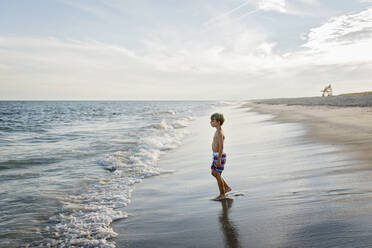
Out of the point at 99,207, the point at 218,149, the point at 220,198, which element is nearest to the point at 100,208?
the point at 99,207

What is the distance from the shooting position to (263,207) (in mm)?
3910

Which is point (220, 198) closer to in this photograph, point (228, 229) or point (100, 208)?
point (228, 229)

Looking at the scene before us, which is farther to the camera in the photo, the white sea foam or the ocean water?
the ocean water

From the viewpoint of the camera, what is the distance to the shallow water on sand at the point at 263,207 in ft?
9.85

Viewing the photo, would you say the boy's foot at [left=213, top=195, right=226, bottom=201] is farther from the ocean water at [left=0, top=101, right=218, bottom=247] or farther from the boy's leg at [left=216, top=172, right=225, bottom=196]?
the ocean water at [left=0, top=101, right=218, bottom=247]

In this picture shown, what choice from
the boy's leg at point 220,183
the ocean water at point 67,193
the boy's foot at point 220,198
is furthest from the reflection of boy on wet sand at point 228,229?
the ocean water at point 67,193

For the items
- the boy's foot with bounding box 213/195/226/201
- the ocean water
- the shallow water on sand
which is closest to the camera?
the shallow water on sand

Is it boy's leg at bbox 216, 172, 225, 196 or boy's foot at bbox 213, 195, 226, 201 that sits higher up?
boy's leg at bbox 216, 172, 225, 196

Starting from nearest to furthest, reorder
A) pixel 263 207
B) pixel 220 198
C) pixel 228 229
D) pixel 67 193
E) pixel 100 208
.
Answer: pixel 228 229, pixel 263 207, pixel 220 198, pixel 100 208, pixel 67 193

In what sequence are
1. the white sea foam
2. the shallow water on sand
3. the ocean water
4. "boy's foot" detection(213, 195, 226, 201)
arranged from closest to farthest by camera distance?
the shallow water on sand → the white sea foam → the ocean water → "boy's foot" detection(213, 195, 226, 201)

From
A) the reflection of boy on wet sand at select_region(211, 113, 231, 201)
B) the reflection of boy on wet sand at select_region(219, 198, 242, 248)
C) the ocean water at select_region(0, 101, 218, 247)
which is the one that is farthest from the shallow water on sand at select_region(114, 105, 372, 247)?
the ocean water at select_region(0, 101, 218, 247)

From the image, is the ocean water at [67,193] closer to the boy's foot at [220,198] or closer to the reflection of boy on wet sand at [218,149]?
the boy's foot at [220,198]

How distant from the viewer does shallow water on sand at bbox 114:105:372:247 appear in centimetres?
300

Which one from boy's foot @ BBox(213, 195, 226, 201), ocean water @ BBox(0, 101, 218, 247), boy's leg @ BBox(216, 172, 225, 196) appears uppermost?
boy's leg @ BBox(216, 172, 225, 196)
